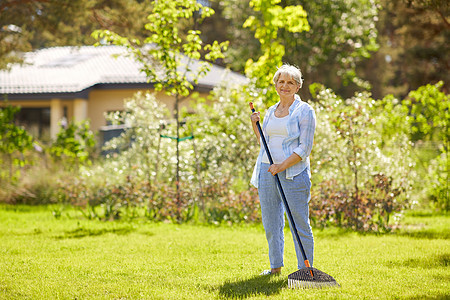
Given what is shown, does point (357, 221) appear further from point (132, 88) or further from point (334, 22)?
point (334, 22)

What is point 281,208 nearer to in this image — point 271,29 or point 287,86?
point 287,86

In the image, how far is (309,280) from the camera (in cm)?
530

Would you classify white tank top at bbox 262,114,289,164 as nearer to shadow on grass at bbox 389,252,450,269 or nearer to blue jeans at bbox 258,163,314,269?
blue jeans at bbox 258,163,314,269

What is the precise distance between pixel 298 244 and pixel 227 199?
4.46 metres

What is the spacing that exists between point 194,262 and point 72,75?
1645 cm

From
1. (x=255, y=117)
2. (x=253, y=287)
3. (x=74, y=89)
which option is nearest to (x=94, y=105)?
(x=74, y=89)

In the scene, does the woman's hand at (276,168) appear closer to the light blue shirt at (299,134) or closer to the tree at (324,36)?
the light blue shirt at (299,134)

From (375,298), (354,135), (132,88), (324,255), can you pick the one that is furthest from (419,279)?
(132,88)

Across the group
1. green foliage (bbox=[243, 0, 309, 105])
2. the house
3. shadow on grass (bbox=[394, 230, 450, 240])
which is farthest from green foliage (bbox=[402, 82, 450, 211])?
the house

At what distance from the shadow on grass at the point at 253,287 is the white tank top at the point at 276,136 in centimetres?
110

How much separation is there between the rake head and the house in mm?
14750

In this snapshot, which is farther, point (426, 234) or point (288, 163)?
point (426, 234)

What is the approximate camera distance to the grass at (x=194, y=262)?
5273 mm

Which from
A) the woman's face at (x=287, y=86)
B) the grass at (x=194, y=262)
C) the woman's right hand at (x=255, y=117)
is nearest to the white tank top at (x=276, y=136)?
the woman's right hand at (x=255, y=117)
